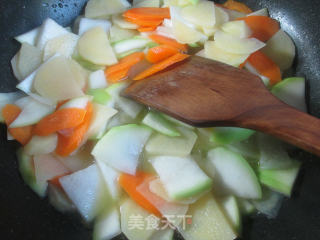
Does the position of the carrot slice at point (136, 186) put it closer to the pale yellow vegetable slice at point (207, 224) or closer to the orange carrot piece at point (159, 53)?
the pale yellow vegetable slice at point (207, 224)

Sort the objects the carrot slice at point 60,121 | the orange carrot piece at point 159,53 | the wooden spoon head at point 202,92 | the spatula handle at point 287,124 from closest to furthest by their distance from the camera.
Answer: the spatula handle at point 287,124
the wooden spoon head at point 202,92
the carrot slice at point 60,121
the orange carrot piece at point 159,53

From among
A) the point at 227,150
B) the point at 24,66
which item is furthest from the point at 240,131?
the point at 24,66

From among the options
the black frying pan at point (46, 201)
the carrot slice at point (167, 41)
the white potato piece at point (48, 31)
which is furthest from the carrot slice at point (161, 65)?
the black frying pan at point (46, 201)

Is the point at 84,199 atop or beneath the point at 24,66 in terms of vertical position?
beneath

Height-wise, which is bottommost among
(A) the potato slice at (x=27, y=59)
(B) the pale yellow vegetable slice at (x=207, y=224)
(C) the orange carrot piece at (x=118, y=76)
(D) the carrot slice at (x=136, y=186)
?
(B) the pale yellow vegetable slice at (x=207, y=224)

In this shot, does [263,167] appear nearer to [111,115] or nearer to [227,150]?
[227,150]

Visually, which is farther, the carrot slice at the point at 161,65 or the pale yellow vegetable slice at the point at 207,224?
the carrot slice at the point at 161,65

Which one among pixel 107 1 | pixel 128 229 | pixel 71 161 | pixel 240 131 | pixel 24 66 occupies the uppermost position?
pixel 107 1

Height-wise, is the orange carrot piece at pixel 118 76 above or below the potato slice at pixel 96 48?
below

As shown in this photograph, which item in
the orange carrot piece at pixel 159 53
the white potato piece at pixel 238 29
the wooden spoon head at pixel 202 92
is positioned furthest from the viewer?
the white potato piece at pixel 238 29
